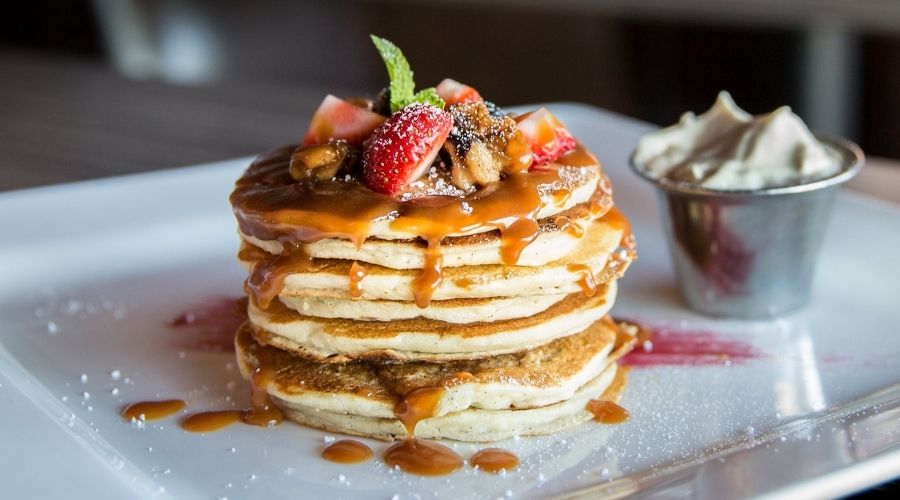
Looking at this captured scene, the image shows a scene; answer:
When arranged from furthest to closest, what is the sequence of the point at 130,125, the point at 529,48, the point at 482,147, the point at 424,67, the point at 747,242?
the point at 424,67
the point at 529,48
the point at 130,125
the point at 747,242
the point at 482,147

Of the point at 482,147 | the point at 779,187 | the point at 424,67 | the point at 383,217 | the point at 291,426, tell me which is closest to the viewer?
the point at 383,217

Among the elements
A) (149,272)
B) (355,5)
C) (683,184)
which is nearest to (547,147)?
(683,184)

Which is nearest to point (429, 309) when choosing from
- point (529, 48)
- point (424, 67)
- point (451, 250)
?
point (451, 250)

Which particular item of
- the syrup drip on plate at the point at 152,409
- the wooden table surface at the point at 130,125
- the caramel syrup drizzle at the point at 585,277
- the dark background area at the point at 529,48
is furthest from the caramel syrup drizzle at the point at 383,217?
the wooden table surface at the point at 130,125

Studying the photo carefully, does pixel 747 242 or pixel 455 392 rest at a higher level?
pixel 455 392

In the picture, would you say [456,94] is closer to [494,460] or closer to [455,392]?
[455,392]

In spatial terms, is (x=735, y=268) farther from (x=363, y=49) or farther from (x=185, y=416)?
(x=363, y=49)

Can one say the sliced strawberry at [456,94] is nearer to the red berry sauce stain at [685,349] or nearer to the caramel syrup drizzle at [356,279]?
the caramel syrup drizzle at [356,279]
